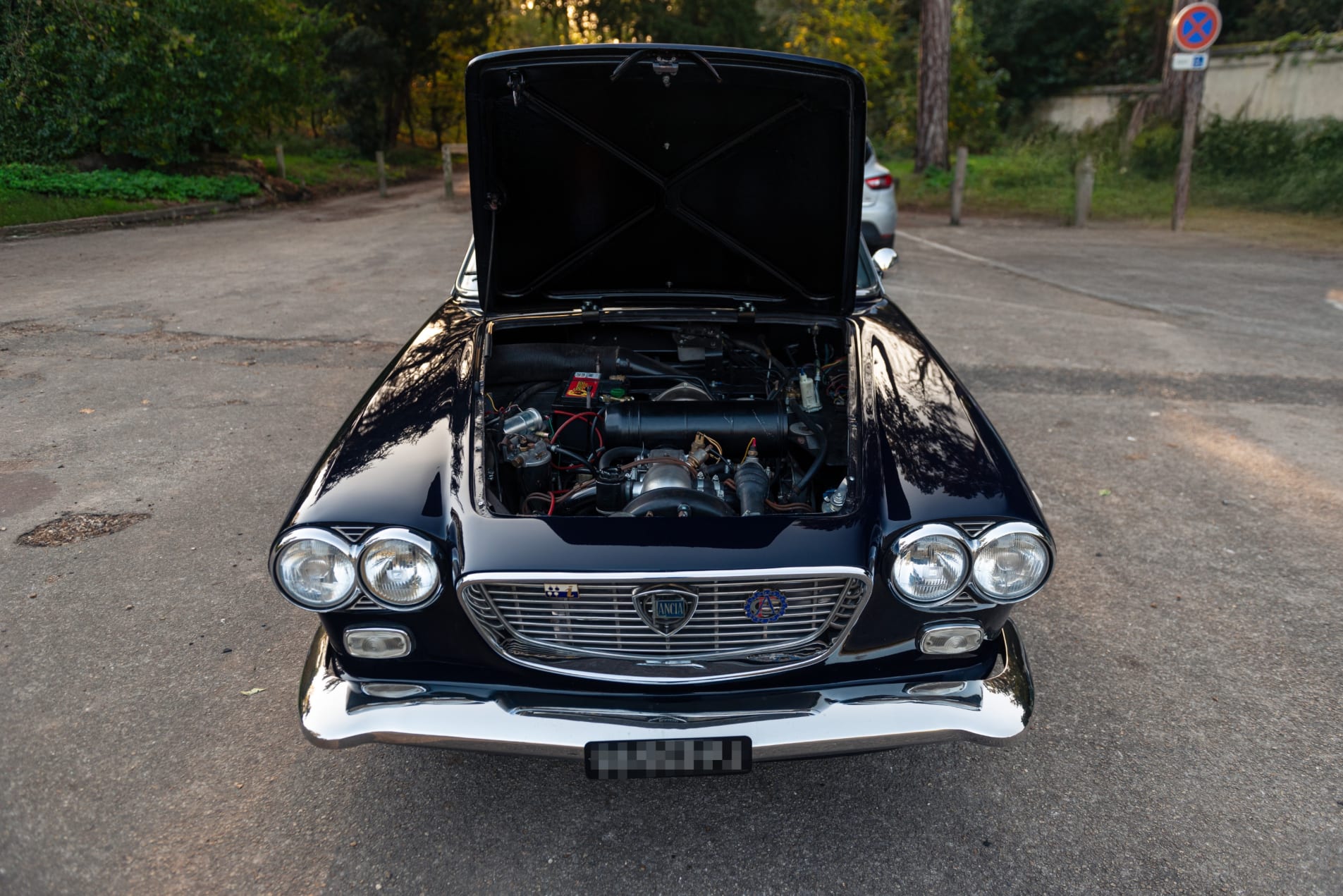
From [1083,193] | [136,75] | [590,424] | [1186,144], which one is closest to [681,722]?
[590,424]

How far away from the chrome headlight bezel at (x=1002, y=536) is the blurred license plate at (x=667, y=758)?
2.19 ft

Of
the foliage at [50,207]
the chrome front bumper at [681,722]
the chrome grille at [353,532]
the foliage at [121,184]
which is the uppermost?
the foliage at [121,184]

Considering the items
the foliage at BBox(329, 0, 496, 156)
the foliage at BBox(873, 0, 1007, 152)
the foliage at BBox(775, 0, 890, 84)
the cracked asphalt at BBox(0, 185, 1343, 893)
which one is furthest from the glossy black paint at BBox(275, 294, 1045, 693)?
the foliage at BBox(329, 0, 496, 156)

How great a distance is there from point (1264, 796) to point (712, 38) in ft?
108

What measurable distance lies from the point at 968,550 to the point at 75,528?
3.71 meters

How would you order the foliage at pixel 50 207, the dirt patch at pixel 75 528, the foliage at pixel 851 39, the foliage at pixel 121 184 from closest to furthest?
the dirt patch at pixel 75 528 < the foliage at pixel 50 207 < the foliage at pixel 121 184 < the foliage at pixel 851 39

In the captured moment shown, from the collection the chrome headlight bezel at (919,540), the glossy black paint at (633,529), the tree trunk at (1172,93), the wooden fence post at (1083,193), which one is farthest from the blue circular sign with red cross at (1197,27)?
the chrome headlight bezel at (919,540)

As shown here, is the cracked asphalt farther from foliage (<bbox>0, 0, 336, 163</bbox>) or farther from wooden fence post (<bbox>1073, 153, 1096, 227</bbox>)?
foliage (<bbox>0, 0, 336, 163</bbox>)

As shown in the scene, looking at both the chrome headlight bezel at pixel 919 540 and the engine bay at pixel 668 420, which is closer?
the chrome headlight bezel at pixel 919 540

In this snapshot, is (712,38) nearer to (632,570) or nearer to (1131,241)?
(1131,241)

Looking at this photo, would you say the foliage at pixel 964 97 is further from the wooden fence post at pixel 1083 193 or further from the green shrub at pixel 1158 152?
the wooden fence post at pixel 1083 193

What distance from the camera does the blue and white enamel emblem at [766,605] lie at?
2164 mm

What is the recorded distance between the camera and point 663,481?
104 inches

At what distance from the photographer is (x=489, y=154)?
9.96ft
